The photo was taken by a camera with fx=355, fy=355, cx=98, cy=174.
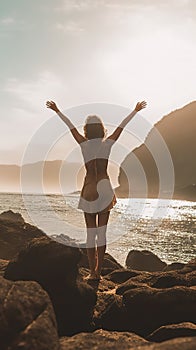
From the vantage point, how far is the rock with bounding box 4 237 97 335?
5062 mm

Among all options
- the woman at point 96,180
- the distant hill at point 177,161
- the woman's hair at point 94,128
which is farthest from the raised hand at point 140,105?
the distant hill at point 177,161

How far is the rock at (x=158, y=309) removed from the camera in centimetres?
504

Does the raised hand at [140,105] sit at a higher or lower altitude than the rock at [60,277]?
higher

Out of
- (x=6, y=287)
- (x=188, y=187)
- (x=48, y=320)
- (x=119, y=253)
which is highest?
(x=188, y=187)

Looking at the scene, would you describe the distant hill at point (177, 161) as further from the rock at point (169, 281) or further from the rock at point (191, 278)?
the rock at point (169, 281)

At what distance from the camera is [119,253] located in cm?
3409

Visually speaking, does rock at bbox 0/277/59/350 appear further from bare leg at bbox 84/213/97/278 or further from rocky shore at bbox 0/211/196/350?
bare leg at bbox 84/213/97/278

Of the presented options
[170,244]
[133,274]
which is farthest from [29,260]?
[170,244]

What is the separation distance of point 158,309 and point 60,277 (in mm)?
1533

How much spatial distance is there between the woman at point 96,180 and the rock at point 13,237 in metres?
7.44

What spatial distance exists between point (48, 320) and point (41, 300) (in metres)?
0.28

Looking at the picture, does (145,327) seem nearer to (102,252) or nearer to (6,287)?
(102,252)

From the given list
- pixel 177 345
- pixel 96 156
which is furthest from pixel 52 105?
pixel 177 345

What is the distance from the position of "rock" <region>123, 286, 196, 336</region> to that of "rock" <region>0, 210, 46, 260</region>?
8890mm
